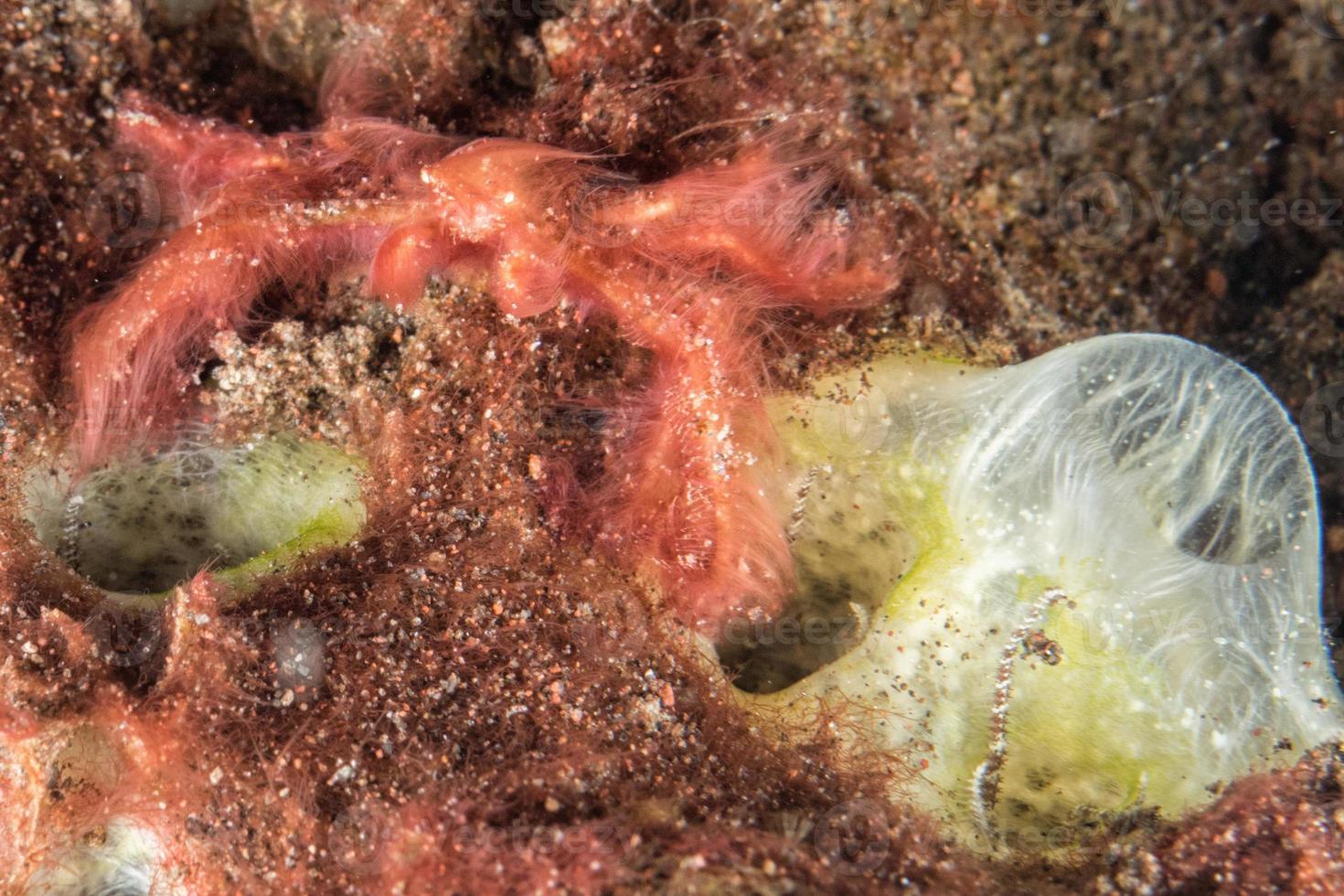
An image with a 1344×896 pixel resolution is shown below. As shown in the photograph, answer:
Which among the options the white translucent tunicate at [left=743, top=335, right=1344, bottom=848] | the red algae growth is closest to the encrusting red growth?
the red algae growth

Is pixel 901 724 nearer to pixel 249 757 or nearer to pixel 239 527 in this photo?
pixel 249 757

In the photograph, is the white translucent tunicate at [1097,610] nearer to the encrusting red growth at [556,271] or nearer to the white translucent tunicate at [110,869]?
the encrusting red growth at [556,271]

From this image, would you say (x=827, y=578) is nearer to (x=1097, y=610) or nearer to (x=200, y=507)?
(x=1097, y=610)

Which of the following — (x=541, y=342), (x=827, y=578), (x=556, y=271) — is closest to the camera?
(x=556, y=271)

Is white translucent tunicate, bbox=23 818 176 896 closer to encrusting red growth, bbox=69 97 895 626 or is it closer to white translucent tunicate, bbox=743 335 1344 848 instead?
encrusting red growth, bbox=69 97 895 626

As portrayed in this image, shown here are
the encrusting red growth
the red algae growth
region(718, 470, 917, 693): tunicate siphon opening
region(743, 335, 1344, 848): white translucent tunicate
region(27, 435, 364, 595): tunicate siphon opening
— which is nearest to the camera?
the red algae growth

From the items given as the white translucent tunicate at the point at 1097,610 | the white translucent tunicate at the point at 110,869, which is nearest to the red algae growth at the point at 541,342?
the white translucent tunicate at the point at 110,869

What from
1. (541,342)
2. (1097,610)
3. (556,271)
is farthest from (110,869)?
(1097,610)
